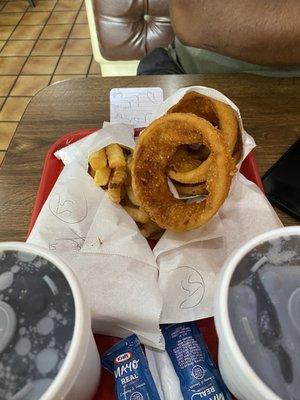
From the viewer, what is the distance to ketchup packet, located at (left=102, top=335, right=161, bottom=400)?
58 cm

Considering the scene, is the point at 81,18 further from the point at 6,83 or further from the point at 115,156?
the point at 115,156

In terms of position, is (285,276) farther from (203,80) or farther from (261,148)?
(203,80)

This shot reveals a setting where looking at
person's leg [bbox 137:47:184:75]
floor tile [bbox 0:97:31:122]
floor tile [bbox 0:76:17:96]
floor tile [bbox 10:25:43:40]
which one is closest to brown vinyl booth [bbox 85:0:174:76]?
person's leg [bbox 137:47:184:75]

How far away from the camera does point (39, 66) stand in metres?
2.83

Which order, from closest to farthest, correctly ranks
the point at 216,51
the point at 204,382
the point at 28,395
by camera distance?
1. the point at 28,395
2. the point at 204,382
3. the point at 216,51

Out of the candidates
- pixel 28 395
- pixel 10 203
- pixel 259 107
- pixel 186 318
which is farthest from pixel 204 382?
pixel 259 107

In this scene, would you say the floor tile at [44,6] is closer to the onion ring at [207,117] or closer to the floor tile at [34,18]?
the floor tile at [34,18]

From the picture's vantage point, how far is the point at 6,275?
0.53 metres

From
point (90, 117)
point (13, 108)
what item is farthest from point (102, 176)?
point (13, 108)

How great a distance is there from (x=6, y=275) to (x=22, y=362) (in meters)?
0.11

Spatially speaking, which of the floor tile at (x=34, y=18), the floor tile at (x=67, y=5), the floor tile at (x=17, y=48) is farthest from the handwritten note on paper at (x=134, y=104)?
the floor tile at (x=67, y=5)

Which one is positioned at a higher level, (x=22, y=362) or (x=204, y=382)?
(x=22, y=362)

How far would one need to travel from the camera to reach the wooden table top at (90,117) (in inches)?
37.1

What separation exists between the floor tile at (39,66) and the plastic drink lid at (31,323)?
8.13ft
